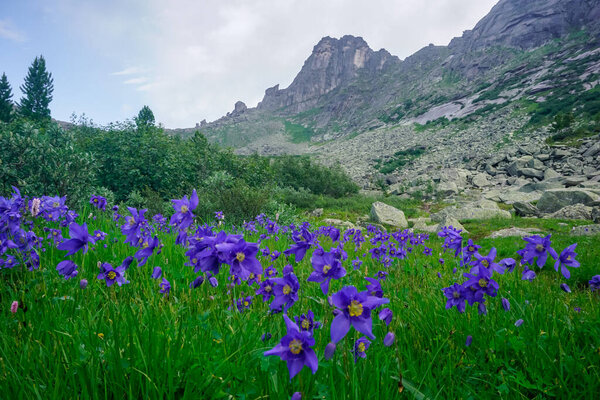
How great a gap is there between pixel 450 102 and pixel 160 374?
294 feet

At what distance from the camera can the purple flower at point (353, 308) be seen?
3.53ft

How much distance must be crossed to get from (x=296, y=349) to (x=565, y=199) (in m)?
19.7

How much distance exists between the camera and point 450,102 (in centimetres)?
7750

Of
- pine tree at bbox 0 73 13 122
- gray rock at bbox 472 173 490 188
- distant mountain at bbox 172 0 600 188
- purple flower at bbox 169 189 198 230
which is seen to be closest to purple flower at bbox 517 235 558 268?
purple flower at bbox 169 189 198 230

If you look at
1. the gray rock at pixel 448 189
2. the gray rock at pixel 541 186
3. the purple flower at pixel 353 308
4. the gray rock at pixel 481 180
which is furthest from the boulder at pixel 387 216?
the gray rock at pixel 481 180

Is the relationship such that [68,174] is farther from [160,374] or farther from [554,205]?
[554,205]

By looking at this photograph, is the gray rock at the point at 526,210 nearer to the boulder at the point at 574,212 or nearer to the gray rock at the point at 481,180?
the boulder at the point at 574,212

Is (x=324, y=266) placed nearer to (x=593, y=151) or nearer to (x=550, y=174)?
(x=550, y=174)

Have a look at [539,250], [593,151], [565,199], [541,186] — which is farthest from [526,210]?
[539,250]

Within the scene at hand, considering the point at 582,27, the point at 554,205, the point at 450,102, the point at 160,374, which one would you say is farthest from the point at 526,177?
the point at 582,27

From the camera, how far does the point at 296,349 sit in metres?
1.06

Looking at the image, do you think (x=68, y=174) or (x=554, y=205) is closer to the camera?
(x=68, y=174)

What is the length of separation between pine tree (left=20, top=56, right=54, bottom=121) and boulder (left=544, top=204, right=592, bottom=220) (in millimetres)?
78024

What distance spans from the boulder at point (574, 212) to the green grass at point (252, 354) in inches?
559
